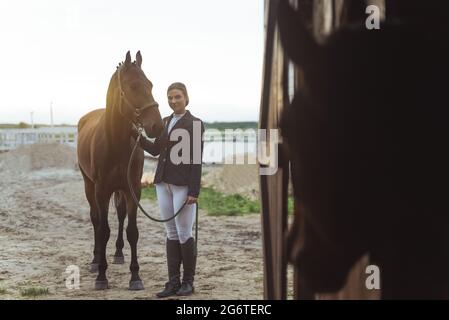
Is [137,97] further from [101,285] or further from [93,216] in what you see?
[93,216]

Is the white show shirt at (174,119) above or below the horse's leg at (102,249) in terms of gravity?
above

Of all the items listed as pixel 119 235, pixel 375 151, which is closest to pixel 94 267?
pixel 119 235

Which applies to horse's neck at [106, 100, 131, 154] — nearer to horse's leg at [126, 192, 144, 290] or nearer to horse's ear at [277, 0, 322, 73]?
horse's leg at [126, 192, 144, 290]

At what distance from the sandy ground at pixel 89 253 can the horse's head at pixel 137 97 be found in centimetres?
158

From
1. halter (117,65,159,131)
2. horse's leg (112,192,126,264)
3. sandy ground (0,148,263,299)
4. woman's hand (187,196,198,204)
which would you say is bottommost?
sandy ground (0,148,263,299)

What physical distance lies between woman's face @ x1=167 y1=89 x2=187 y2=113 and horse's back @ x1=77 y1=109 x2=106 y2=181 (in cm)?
159

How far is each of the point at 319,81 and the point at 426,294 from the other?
30.4 inches

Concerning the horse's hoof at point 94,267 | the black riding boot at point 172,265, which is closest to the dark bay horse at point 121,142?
the black riding boot at point 172,265

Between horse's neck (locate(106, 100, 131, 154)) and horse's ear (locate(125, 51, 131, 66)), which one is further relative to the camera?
horse's neck (locate(106, 100, 131, 154))

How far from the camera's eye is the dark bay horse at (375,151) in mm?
1712

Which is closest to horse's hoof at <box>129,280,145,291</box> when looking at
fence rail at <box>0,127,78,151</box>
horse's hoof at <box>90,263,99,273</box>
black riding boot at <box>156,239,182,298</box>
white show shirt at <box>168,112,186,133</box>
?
black riding boot at <box>156,239,182,298</box>

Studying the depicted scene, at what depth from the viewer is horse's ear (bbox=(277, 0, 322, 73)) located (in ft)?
5.38

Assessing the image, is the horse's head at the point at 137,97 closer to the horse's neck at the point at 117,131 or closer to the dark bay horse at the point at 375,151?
the horse's neck at the point at 117,131

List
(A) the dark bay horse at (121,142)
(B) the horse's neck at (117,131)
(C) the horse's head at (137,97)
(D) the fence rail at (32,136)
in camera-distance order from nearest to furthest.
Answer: (C) the horse's head at (137,97) → (A) the dark bay horse at (121,142) → (B) the horse's neck at (117,131) → (D) the fence rail at (32,136)
